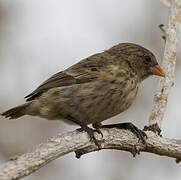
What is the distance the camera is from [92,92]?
6.14 m

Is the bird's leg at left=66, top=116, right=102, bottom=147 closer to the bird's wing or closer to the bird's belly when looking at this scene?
the bird's belly

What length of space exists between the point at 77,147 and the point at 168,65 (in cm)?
186

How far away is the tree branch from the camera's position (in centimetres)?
410

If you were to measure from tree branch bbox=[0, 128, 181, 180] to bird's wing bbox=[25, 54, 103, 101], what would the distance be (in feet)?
3.64

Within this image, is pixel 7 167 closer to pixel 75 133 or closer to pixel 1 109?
pixel 75 133

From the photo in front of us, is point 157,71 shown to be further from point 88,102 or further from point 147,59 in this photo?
point 88,102

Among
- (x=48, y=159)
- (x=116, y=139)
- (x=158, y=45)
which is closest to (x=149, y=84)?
(x=158, y=45)

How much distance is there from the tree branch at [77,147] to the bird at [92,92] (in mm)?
220

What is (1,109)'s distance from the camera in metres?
9.20

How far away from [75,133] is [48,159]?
0.75m

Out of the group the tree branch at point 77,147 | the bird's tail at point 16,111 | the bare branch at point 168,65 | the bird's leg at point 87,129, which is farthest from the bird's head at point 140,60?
the bird's tail at point 16,111

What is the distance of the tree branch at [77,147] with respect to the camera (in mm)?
4098

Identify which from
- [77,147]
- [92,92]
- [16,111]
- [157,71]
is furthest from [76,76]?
[77,147]

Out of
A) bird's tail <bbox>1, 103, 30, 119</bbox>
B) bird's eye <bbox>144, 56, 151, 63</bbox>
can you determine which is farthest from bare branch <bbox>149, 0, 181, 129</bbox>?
bird's tail <bbox>1, 103, 30, 119</bbox>
